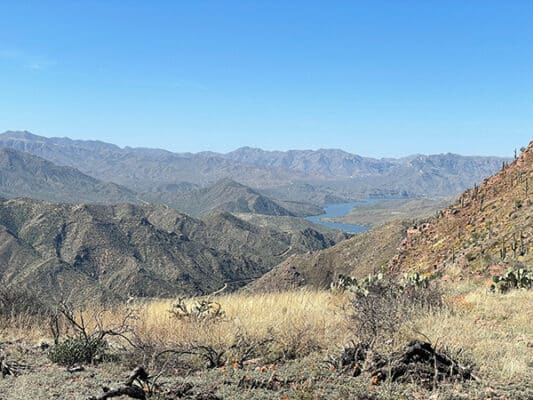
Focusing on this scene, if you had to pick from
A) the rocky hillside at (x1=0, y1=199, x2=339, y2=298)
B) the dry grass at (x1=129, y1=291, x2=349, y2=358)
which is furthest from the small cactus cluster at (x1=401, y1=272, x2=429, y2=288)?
the rocky hillside at (x1=0, y1=199, x2=339, y2=298)

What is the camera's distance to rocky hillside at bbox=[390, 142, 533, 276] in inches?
706

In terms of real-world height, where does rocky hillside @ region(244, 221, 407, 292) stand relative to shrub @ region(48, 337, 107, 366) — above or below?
below

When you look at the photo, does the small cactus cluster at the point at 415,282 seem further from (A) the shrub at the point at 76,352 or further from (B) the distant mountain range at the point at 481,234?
(A) the shrub at the point at 76,352

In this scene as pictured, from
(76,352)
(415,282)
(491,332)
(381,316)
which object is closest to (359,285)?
(415,282)

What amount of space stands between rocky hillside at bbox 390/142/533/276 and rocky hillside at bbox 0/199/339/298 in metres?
75.0

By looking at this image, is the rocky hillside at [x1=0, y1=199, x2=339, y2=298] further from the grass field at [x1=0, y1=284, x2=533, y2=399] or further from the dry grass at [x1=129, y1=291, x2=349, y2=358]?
the grass field at [x1=0, y1=284, x2=533, y2=399]

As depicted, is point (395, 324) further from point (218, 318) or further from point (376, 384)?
point (218, 318)

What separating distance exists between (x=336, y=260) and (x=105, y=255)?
91615mm

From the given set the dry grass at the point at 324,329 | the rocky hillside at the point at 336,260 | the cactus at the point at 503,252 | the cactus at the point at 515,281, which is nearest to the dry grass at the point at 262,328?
→ the dry grass at the point at 324,329

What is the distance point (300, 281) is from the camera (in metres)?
57.0

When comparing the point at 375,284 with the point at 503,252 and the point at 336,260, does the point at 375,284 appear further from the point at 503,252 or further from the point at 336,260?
the point at 336,260

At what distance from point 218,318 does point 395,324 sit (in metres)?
3.10

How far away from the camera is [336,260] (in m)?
60.9

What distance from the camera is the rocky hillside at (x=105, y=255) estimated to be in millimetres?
109625
